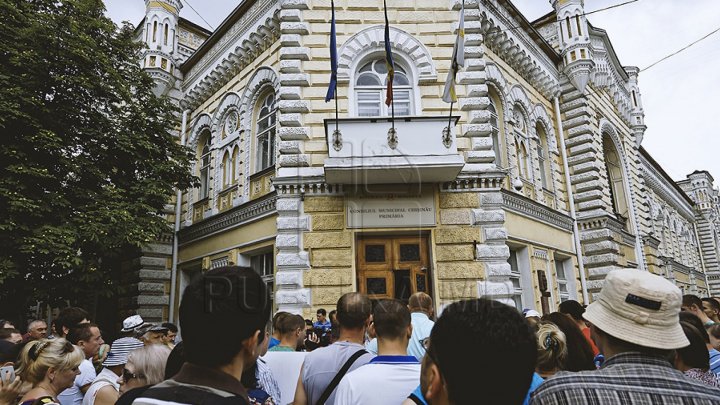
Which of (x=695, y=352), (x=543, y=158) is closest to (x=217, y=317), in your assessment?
(x=695, y=352)

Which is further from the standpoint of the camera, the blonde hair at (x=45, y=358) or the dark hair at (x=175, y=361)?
the blonde hair at (x=45, y=358)

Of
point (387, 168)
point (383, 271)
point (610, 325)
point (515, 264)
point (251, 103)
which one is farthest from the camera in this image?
point (251, 103)

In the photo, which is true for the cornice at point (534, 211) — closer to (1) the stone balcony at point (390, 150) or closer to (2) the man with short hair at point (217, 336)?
(1) the stone balcony at point (390, 150)

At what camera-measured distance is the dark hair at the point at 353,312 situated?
3.57m

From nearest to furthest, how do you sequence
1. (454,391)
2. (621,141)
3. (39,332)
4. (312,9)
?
1. (454,391)
2. (39,332)
3. (312,9)
4. (621,141)

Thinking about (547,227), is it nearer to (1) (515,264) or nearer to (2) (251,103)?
(1) (515,264)

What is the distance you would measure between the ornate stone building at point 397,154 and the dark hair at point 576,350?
6751 mm

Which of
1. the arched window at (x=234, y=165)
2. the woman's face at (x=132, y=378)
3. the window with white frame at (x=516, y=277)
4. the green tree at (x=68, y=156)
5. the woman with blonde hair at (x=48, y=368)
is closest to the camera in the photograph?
the woman's face at (x=132, y=378)

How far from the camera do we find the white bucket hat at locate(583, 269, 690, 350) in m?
2.02

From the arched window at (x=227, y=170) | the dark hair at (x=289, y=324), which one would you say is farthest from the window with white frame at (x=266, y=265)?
the dark hair at (x=289, y=324)

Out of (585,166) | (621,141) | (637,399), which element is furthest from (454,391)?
(621,141)

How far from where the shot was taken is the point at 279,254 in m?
10.4

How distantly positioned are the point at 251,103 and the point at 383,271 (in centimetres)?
699

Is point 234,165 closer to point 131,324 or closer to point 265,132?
point 265,132
